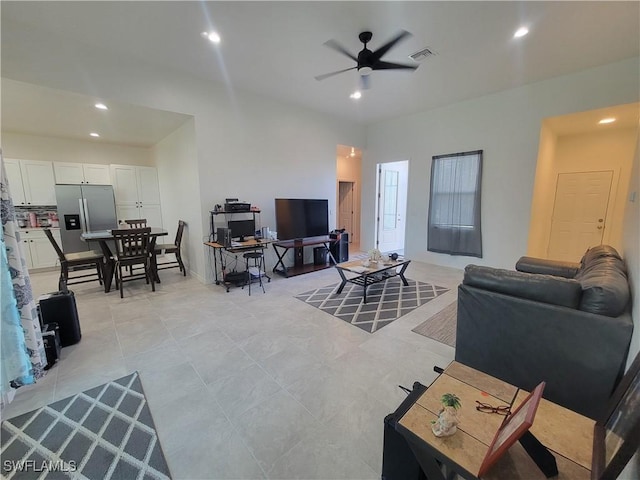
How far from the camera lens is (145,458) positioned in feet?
4.82

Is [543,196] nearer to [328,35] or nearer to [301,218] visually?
[301,218]

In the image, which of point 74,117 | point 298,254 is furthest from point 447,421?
point 74,117

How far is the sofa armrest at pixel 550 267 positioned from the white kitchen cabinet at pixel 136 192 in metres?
7.25

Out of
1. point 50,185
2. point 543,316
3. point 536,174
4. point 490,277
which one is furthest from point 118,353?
point 536,174

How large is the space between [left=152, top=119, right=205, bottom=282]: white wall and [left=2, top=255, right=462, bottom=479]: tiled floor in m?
1.28

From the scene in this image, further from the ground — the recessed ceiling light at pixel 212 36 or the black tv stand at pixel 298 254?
the recessed ceiling light at pixel 212 36

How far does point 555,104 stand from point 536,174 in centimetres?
105

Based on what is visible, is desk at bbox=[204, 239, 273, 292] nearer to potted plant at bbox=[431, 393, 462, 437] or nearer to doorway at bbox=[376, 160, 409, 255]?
doorway at bbox=[376, 160, 409, 255]

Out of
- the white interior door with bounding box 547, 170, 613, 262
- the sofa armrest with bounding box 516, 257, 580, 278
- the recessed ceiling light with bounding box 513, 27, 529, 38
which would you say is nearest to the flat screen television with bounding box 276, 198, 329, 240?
the sofa armrest with bounding box 516, 257, 580, 278

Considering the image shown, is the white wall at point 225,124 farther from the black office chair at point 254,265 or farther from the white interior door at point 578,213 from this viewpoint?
the white interior door at point 578,213

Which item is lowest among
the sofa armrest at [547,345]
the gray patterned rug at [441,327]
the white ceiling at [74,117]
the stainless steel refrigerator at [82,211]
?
the gray patterned rug at [441,327]

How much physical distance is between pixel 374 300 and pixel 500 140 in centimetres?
365

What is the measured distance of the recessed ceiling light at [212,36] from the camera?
288 cm

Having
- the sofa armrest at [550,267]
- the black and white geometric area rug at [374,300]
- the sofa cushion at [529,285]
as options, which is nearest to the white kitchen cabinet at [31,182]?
the black and white geometric area rug at [374,300]
